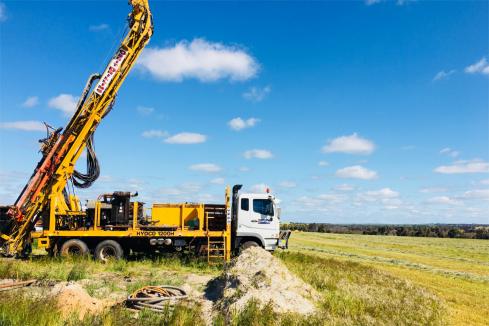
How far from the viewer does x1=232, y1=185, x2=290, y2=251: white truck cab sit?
61.3ft

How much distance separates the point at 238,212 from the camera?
1872 cm

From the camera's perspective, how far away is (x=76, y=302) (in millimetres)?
9438

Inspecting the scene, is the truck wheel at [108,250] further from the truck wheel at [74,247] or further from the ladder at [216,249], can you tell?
the ladder at [216,249]

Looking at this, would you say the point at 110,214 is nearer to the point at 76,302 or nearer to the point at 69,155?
the point at 69,155

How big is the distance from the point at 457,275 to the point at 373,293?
987cm

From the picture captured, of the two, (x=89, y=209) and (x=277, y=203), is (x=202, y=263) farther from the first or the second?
(x=89, y=209)

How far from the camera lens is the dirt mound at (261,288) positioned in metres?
9.82

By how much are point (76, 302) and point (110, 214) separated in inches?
356

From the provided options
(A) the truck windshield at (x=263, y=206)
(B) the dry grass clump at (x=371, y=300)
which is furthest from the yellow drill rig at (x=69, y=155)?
(B) the dry grass clump at (x=371, y=300)

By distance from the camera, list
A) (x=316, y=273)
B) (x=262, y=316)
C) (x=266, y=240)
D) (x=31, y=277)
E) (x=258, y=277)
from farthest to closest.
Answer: (x=266, y=240) → (x=316, y=273) → (x=31, y=277) → (x=258, y=277) → (x=262, y=316)

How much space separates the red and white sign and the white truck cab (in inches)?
290

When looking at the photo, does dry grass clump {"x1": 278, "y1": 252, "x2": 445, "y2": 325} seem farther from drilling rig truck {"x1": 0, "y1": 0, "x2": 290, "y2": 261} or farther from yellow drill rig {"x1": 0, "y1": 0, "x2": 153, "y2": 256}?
yellow drill rig {"x1": 0, "y1": 0, "x2": 153, "y2": 256}

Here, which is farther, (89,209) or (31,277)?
(89,209)

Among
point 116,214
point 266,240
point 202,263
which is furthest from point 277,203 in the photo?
point 116,214
